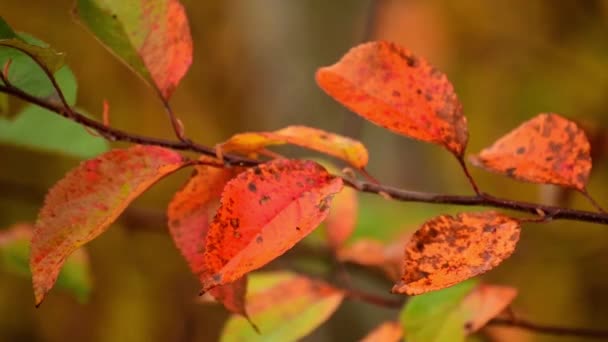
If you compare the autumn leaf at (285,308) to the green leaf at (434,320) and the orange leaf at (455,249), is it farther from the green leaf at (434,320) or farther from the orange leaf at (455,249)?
the orange leaf at (455,249)

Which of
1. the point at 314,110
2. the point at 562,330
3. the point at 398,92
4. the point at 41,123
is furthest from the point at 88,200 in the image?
the point at 314,110

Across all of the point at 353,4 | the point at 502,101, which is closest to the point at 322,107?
the point at 353,4

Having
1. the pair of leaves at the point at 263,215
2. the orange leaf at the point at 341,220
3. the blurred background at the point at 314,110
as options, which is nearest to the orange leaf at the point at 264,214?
the pair of leaves at the point at 263,215

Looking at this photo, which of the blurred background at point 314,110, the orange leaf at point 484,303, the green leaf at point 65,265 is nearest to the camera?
the orange leaf at point 484,303

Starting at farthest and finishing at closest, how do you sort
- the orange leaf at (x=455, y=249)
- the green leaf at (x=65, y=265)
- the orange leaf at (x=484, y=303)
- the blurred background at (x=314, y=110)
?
the blurred background at (x=314, y=110)
the green leaf at (x=65, y=265)
the orange leaf at (x=484, y=303)
the orange leaf at (x=455, y=249)

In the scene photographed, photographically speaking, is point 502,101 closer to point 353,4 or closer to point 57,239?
point 353,4

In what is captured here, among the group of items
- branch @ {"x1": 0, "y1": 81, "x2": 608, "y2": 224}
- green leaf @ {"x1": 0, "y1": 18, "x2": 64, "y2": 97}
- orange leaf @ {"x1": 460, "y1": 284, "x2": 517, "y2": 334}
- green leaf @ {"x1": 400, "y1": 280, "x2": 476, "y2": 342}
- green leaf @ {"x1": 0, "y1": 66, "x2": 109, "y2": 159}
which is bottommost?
green leaf @ {"x1": 400, "y1": 280, "x2": 476, "y2": 342}

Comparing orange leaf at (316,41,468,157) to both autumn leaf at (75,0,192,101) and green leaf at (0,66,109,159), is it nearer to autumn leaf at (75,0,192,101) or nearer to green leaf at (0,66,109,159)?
autumn leaf at (75,0,192,101)

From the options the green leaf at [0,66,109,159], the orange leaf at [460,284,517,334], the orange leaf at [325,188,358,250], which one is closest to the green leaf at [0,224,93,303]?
the green leaf at [0,66,109,159]
